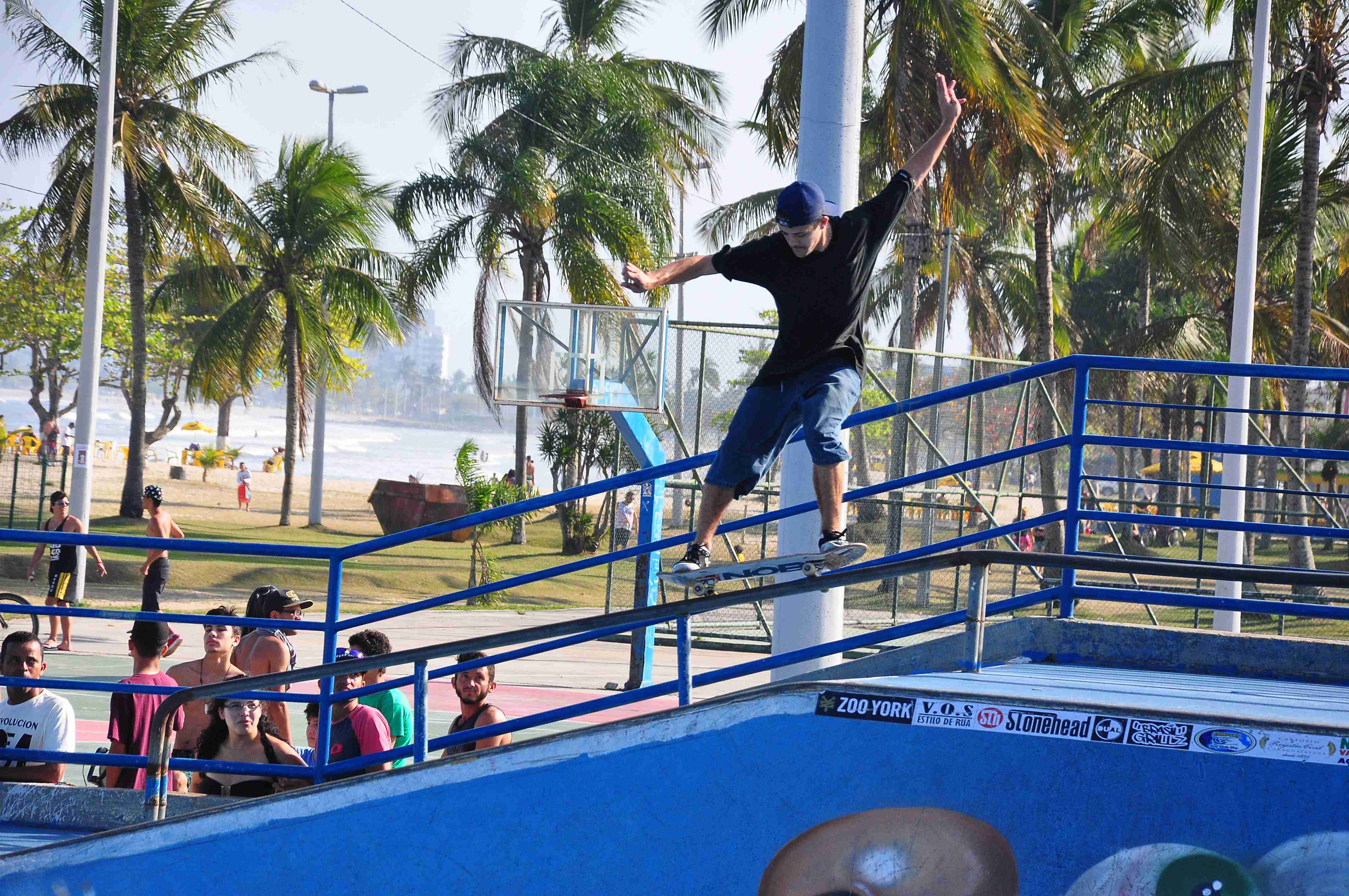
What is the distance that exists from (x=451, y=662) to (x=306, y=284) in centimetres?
1919

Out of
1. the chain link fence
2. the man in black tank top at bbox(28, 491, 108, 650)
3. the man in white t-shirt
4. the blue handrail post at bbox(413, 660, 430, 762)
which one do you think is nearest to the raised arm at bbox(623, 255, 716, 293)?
the blue handrail post at bbox(413, 660, 430, 762)

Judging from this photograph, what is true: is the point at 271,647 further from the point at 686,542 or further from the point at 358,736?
the point at 686,542

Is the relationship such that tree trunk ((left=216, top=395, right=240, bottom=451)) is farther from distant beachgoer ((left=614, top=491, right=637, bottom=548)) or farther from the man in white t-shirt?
the man in white t-shirt

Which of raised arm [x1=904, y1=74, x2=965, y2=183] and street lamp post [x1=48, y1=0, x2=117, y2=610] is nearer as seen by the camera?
raised arm [x1=904, y1=74, x2=965, y2=183]

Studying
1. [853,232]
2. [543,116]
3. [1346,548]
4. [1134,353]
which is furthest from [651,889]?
[1346,548]

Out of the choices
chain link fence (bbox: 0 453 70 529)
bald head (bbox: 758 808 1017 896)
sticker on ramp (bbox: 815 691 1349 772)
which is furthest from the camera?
chain link fence (bbox: 0 453 70 529)

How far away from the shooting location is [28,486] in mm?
38750

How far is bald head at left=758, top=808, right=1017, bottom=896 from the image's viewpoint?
3.52m

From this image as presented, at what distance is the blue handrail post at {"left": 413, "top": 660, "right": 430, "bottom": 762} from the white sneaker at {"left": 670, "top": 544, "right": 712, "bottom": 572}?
1.20 meters

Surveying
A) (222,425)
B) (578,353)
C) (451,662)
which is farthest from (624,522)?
(222,425)

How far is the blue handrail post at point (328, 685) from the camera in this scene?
5234 millimetres

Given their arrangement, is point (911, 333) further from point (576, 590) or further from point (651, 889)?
point (651, 889)

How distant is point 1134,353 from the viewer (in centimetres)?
2762

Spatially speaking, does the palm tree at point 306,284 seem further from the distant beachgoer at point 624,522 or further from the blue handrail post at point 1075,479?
the blue handrail post at point 1075,479
